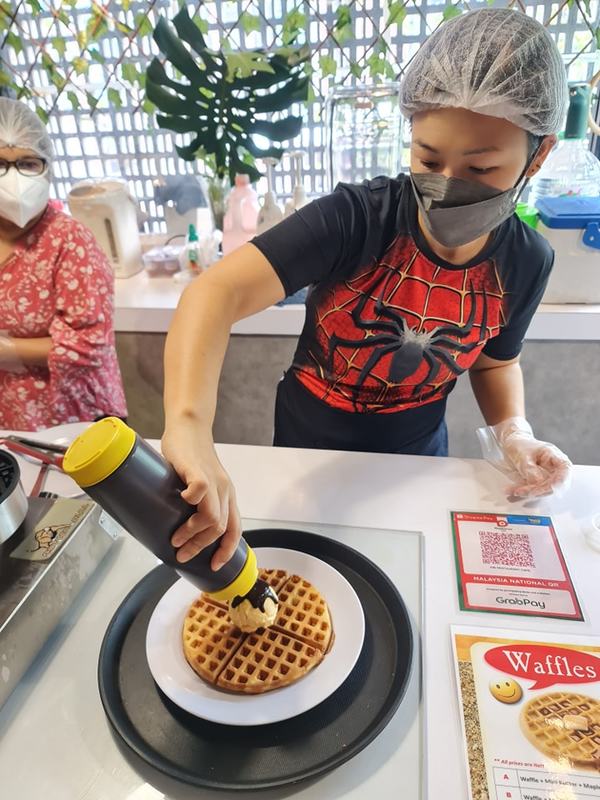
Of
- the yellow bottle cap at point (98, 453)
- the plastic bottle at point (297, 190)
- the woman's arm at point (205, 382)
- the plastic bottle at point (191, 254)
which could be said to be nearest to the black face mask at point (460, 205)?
the woman's arm at point (205, 382)

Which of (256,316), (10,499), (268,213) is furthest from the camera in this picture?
(268,213)

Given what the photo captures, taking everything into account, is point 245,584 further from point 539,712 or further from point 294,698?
point 539,712

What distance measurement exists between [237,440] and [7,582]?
1504mm

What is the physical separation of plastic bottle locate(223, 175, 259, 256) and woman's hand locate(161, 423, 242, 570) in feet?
4.66

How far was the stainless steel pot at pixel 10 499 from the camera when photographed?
26.5 inches

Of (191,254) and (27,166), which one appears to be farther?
(191,254)

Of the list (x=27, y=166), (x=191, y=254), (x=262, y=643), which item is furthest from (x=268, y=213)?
(x=262, y=643)

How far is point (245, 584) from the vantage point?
0.64 m

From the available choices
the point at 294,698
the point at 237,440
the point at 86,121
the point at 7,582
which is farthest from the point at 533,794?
the point at 86,121

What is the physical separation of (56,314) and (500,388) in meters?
1.10

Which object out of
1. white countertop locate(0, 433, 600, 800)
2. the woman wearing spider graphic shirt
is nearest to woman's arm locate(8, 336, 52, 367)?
white countertop locate(0, 433, 600, 800)

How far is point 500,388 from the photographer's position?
1148mm

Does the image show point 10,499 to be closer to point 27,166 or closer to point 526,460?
point 526,460

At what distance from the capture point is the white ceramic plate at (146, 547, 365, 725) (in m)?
0.58
